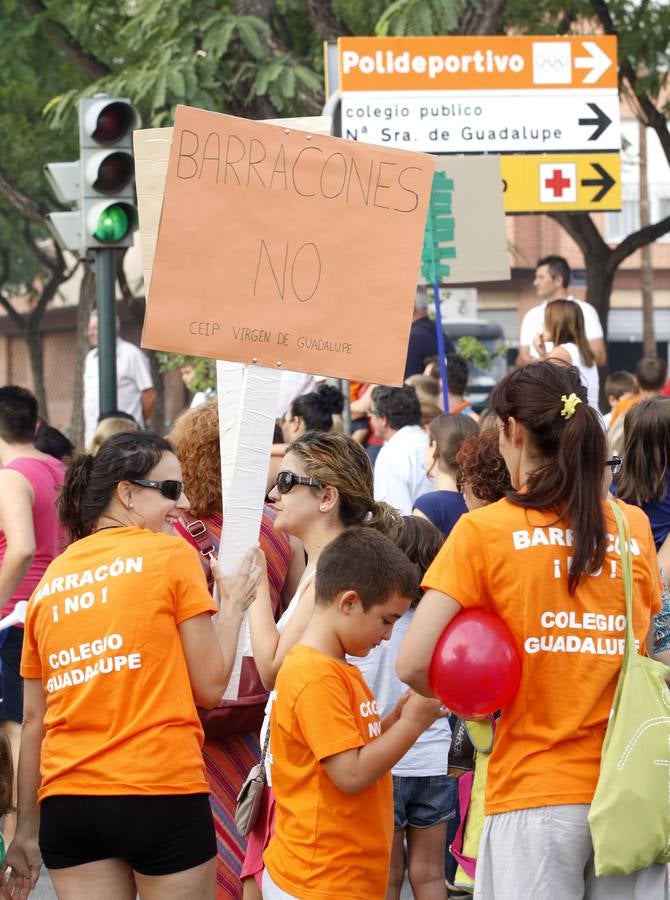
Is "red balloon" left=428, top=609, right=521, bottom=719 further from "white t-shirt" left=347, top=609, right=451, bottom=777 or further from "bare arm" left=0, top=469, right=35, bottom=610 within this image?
"bare arm" left=0, top=469, right=35, bottom=610

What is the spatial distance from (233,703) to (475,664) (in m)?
1.58

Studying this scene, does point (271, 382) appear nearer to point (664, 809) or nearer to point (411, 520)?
point (411, 520)

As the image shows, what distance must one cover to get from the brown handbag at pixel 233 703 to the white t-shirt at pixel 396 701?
0.36 m

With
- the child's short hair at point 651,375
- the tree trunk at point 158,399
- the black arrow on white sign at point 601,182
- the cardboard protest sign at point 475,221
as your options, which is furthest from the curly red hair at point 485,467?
the tree trunk at point 158,399

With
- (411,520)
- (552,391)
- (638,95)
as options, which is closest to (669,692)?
(552,391)

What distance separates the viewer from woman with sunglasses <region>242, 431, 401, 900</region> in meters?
4.21

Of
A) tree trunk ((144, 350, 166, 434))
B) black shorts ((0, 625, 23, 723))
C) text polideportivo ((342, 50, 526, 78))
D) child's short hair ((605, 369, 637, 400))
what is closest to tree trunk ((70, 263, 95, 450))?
tree trunk ((144, 350, 166, 434))

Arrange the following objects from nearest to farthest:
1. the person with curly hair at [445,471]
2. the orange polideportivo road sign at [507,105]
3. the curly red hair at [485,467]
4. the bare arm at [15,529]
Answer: the curly red hair at [485,467]
the person with curly hair at [445,471]
the bare arm at [15,529]
the orange polideportivo road sign at [507,105]

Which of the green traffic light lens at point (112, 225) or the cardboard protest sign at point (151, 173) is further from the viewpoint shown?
the green traffic light lens at point (112, 225)

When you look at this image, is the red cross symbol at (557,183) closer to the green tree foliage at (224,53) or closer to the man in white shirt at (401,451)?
the green tree foliage at (224,53)

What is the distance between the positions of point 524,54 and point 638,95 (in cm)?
582

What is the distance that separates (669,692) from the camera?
3312mm

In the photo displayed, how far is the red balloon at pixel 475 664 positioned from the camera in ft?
10.3

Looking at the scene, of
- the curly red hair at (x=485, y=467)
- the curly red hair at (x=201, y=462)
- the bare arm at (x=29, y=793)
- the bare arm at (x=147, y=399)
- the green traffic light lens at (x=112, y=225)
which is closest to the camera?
the bare arm at (x=29, y=793)
